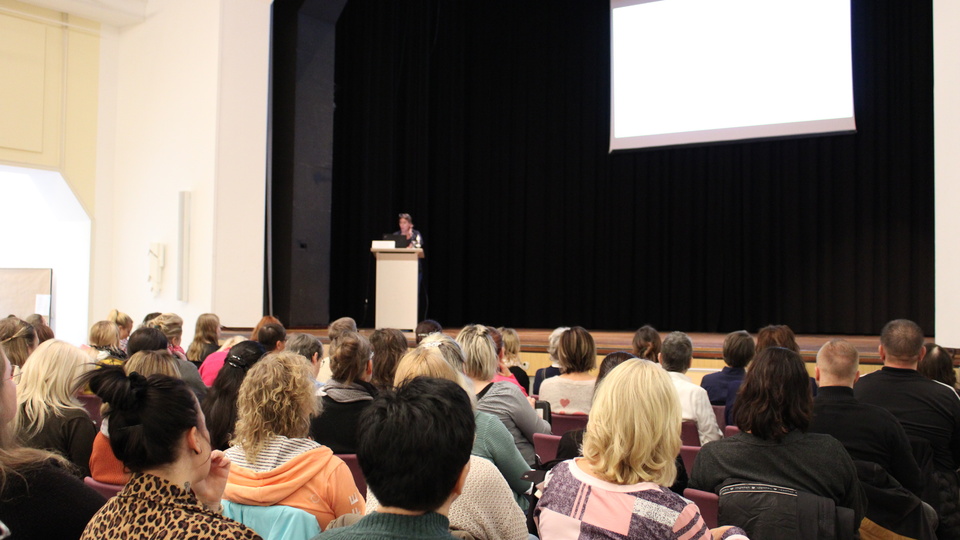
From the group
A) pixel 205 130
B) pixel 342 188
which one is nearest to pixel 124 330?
pixel 205 130

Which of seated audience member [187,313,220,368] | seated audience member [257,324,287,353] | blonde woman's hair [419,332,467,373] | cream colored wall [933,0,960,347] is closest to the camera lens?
blonde woman's hair [419,332,467,373]

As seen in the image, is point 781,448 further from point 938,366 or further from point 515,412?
point 938,366

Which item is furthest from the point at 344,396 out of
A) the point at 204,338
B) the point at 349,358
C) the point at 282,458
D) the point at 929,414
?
the point at 204,338

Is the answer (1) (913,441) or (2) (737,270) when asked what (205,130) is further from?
(1) (913,441)

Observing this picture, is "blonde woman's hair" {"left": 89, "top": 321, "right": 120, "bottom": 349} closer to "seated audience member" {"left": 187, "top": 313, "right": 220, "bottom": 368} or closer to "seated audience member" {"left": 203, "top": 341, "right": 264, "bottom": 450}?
"seated audience member" {"left": 187, "top": 313, "right": 220, "bottom": 368}

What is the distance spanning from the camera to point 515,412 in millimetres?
2916

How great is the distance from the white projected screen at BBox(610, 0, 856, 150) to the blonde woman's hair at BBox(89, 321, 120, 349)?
6968 mm

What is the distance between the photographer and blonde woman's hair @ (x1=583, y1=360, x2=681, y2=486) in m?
1.66

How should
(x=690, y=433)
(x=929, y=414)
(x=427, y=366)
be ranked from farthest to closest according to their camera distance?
(x=690, y=433)
(x=929, y=414)
(x=427, y=366)

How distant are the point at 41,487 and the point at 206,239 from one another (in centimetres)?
743

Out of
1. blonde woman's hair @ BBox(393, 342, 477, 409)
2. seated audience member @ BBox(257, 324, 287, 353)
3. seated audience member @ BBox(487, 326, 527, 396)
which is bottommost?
seated audience member @ BBox(487, 326, 527, 396)

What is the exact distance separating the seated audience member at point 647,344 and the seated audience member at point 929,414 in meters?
1.24

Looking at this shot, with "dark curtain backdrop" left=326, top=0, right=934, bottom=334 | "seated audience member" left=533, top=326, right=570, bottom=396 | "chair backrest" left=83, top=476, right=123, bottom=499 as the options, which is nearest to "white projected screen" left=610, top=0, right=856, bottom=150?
"dark curtain backdrop" left=326, top=0, right=934, bottom=334

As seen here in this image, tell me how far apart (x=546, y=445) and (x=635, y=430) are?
4.14 feet
